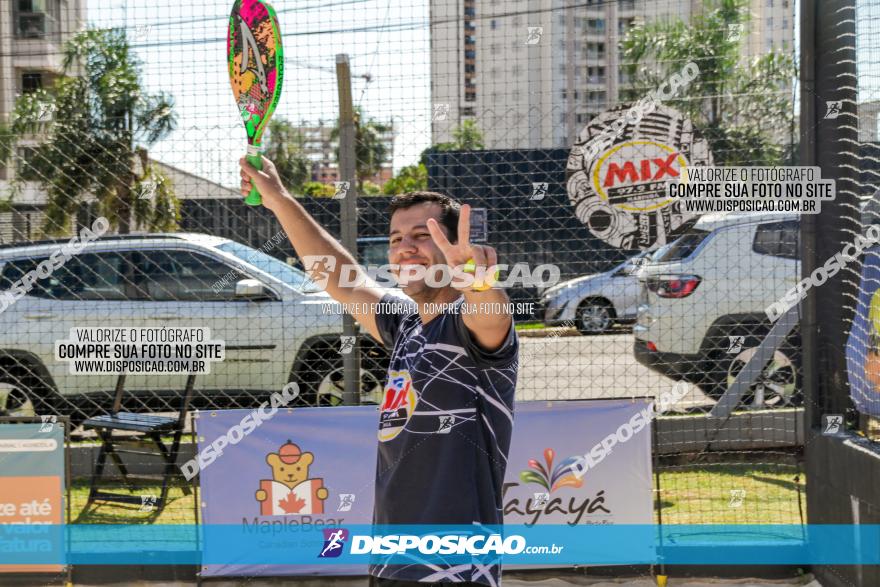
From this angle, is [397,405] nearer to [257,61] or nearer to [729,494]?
[257,61]

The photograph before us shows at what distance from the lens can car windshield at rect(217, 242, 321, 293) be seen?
286 inches

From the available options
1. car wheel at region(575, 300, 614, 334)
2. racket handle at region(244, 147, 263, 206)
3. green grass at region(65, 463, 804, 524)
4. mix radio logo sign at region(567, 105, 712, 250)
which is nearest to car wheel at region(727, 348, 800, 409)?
green grass at region(65, 463, 804, 524)

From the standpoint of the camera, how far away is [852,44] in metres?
4.65

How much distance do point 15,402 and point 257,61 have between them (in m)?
4.62

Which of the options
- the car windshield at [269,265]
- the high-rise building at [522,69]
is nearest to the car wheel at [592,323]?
the high-rise building at [522,69]

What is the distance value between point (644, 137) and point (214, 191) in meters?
2.70

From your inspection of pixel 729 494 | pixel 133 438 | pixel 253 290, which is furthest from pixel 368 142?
pixel 729 494

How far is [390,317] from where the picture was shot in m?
3.02

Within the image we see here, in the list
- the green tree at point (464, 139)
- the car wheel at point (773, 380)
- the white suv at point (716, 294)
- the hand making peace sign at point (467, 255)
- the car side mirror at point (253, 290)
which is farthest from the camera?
the white suv at point (716, 294)

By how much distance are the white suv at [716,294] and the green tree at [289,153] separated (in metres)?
2.97

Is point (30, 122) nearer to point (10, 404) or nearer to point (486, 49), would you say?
point (10, 404)

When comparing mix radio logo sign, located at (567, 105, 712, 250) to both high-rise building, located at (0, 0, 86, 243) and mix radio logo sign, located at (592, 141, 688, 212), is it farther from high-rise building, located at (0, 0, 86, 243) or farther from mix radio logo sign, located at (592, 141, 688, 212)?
high-rise building, located at (0, 0, 86, 243)

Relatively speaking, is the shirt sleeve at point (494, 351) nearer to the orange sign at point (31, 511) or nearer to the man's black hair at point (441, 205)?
the man's black hair at point (441, 205)

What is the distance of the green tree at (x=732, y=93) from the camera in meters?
5.76
